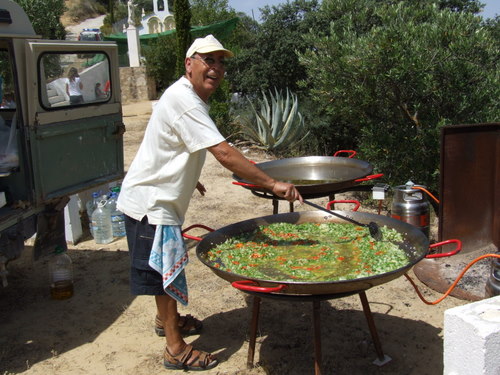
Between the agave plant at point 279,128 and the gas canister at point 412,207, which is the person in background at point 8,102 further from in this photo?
the agave plant at point 279,128

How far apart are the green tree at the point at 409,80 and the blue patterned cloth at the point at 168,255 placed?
439 cm

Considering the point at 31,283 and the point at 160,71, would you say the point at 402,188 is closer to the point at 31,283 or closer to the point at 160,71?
the point at 31,283

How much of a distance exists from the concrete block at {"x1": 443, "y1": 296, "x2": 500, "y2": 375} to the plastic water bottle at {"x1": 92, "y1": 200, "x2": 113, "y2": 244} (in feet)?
14.8

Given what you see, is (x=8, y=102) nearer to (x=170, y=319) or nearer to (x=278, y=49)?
(x=170, y=319)

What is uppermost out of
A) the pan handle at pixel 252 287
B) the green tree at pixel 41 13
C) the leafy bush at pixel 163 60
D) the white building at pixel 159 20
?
the white building at pixel 159 20

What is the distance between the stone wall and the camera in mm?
22016

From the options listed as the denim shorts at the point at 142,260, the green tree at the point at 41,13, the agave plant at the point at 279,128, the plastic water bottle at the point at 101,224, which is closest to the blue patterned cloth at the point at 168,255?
the denim shorts at the point at 142,260

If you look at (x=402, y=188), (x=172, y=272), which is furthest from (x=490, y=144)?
(x=172, y=272)

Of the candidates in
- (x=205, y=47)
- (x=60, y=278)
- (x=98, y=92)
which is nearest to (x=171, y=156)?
(x=205, y=47)

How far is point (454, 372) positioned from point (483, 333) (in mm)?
284

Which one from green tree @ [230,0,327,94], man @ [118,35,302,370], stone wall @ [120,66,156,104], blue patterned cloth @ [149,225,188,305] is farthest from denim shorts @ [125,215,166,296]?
stone wall @ [120,66,156,104]

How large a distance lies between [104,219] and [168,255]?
9.93ft

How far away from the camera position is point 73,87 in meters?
4.71

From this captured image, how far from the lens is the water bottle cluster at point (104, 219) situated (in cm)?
591
